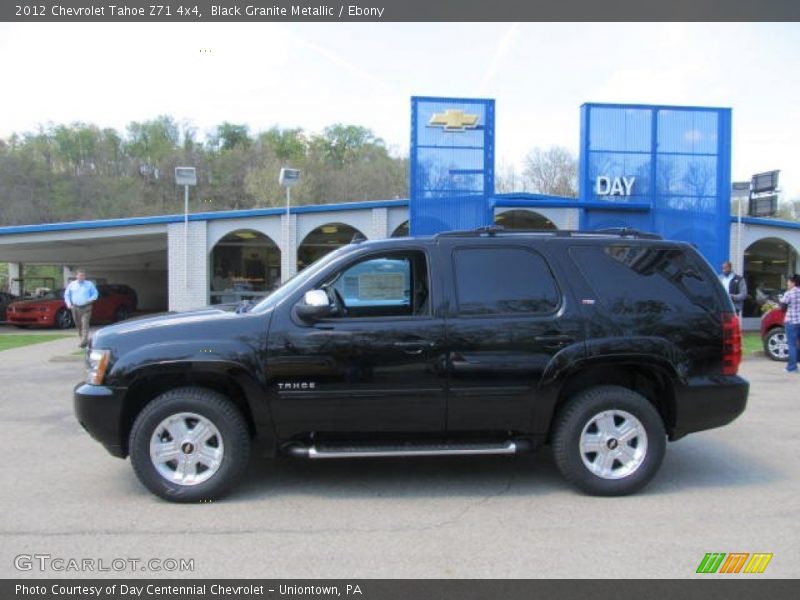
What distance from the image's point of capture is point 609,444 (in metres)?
4.88

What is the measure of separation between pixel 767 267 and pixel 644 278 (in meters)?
21.8

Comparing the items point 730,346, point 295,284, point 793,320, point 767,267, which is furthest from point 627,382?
point 767,267

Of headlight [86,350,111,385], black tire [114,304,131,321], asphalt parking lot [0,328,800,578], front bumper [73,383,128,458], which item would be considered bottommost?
black tire [114,304,131,321]

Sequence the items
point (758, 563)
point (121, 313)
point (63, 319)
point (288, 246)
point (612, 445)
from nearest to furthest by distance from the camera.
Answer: point (758, 563) → point (612, 445) → point (288, 246) → point (63, 319) → point (121, 313)

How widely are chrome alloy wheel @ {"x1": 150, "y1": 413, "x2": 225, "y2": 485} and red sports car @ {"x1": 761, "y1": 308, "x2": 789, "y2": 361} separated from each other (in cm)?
1152

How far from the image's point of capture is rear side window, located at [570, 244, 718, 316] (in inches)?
194

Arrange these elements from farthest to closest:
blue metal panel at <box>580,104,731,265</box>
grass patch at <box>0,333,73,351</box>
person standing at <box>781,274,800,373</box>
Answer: blue metal panel at <box>580,104,731,265</box> < grass patch at <box>0,333,73,351</box> < person standing at <box>781,274,800,373</box>

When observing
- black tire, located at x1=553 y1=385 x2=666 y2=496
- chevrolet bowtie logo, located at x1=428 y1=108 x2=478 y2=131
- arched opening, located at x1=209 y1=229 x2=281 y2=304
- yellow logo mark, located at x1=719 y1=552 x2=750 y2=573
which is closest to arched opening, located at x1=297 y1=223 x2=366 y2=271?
arched opening, located at x1=209 y1=229 x2=281 y2=304

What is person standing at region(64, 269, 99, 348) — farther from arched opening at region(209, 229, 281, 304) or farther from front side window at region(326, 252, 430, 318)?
front side window at region(326, 252, 430, 318)

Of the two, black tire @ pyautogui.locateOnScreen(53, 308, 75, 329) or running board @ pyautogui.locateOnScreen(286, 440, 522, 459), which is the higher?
running board @ pyautogui.locateOnScreen(286, 440, 522, 459)

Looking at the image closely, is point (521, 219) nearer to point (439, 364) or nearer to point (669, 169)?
point (669, 169)

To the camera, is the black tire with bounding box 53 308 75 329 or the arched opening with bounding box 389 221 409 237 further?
the black tire with bounding box 53 308 75 329

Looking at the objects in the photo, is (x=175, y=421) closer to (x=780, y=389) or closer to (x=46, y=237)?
(x=780, y=389)
